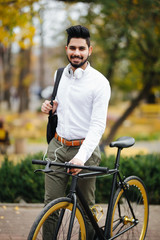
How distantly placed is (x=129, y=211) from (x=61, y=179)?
2.81 ft

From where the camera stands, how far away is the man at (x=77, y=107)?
2.69 m

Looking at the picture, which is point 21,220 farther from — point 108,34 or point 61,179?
point 108,34

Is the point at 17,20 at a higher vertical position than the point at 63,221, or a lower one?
higher

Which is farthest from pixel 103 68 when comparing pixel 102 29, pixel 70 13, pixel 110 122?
pixel 110 122

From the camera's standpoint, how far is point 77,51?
8.86 feet

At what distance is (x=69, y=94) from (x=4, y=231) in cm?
197

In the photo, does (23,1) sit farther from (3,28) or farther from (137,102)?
(137,102)

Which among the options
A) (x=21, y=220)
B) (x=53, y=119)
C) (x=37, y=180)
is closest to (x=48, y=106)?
(x=53, y=119)

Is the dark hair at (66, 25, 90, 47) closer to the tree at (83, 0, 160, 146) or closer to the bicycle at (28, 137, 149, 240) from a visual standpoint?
the bicycle at (28, 137, 149, 240)

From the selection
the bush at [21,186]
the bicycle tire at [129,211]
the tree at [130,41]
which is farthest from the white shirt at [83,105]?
the tree at [130,41]

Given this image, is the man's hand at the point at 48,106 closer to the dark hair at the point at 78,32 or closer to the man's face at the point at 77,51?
the man's face at the point at 77,51

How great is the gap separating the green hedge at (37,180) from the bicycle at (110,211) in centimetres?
171

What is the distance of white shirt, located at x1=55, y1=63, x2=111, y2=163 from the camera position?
105 inches

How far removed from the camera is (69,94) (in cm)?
276
